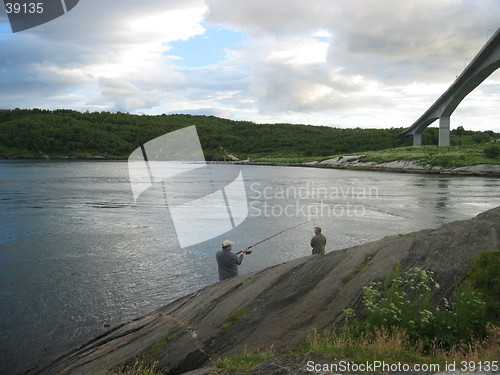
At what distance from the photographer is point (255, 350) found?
8.61 m

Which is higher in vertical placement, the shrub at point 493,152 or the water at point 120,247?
the shrub at point 493,152

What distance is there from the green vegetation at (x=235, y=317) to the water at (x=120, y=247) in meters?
A: 5.03

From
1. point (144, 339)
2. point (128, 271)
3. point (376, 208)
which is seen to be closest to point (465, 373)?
point (144, 339)

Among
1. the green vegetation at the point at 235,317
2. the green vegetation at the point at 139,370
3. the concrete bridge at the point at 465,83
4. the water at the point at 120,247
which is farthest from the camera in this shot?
the concrete bridge at the point at 465,83

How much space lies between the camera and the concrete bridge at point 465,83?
5898 cm

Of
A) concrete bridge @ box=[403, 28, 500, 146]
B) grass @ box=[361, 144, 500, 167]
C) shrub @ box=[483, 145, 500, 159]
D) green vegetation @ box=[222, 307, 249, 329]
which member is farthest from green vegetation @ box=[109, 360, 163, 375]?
shrub @ box=[483, 145, 500, 159]

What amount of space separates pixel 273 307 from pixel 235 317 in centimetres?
96

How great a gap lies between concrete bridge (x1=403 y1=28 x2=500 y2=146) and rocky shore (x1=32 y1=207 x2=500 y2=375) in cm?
5552

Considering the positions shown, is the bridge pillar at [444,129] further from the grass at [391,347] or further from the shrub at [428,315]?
the shrub at [428,315]

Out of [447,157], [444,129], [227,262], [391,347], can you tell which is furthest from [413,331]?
[444,129]

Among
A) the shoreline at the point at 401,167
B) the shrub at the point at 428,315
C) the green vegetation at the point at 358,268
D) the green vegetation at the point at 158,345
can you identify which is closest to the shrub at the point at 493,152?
the shoreline at the point at 401,167

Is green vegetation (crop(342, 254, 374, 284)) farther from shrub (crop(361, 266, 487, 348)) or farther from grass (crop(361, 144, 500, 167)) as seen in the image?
grass (crop(361, 144, 500, 167))

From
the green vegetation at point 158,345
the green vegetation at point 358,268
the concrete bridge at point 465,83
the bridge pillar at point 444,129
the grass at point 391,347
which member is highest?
the concrete bridge at point 465,83

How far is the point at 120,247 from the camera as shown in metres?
23.5
